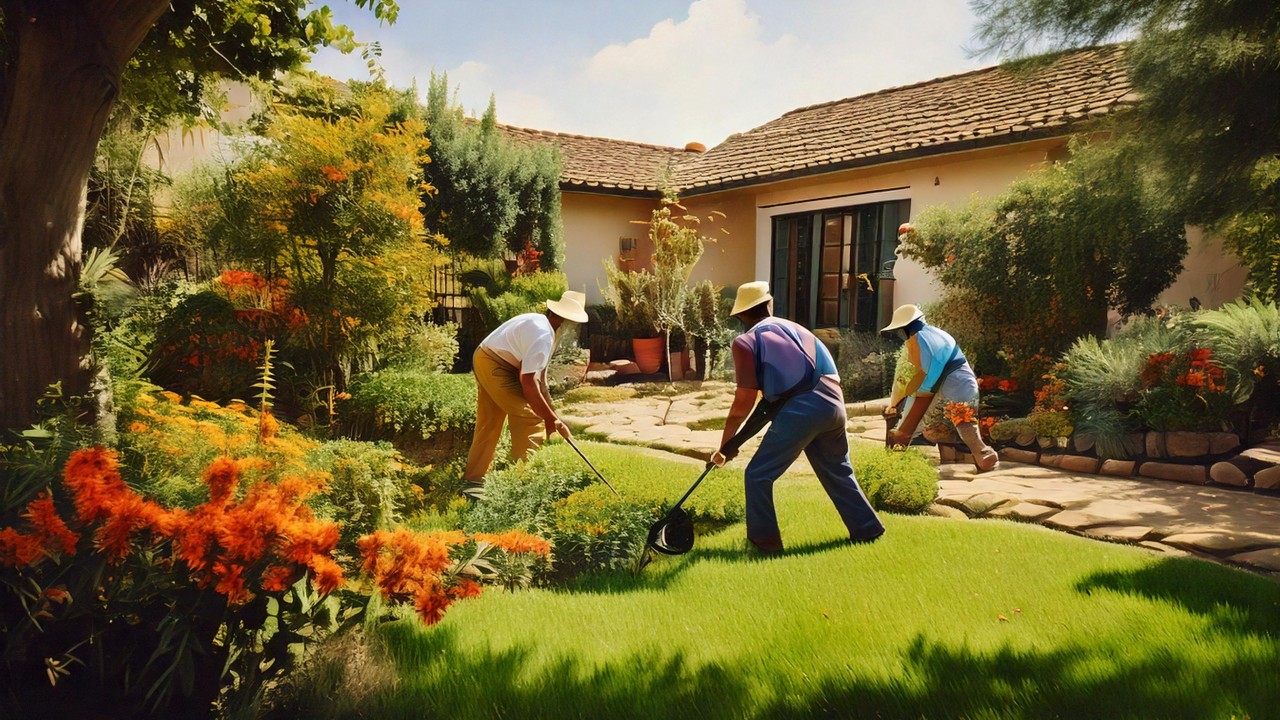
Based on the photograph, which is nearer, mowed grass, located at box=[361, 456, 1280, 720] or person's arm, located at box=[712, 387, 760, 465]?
mowed grass, located at box=[361, 456, 1280, 720]

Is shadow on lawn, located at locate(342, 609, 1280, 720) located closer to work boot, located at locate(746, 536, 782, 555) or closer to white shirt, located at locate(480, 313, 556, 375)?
work boot, located at locate(746, 536, 782, 555)

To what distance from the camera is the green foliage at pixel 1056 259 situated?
7.68 metres

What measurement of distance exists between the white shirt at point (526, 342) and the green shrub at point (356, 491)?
1.13 meters

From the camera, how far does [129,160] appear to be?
9.45 meters

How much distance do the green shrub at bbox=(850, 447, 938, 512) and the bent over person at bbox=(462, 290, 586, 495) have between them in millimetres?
2314

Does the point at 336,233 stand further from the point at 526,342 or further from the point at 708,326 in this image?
the point at 708,326

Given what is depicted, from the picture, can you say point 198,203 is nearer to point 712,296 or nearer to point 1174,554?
point 712,296

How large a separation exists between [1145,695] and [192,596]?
3.29 m

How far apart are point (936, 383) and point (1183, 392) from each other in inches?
80.4

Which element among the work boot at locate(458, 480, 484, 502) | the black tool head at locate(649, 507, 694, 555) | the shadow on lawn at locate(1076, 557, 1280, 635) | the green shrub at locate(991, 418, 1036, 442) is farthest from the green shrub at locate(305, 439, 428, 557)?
the green shrub at locate(991, 418, 1036, 442)

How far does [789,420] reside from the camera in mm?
4301

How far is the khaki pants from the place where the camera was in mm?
5895

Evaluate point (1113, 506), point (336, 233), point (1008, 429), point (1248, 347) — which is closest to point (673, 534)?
point (1113, 506)

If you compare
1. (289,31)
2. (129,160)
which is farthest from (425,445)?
(129,160)
